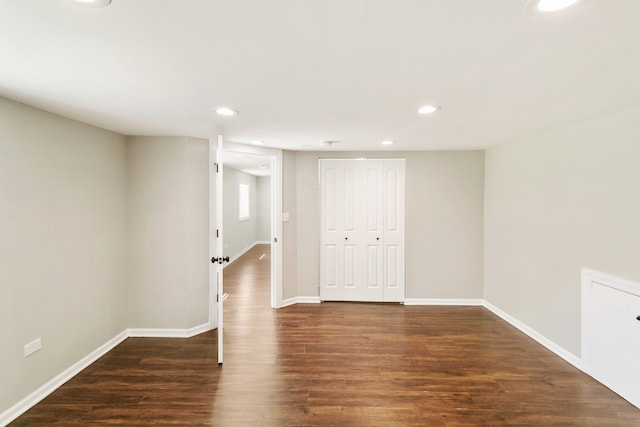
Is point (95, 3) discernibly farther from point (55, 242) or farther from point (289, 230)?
point (289, 230)

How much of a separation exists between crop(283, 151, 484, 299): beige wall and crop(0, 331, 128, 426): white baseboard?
2.14 metres

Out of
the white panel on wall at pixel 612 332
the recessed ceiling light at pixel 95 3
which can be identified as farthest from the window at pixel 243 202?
the recessed ceiling light at pixel 95 3

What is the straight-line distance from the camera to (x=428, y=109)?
7.50ft

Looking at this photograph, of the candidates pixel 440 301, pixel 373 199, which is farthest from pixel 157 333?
pixel 440 301

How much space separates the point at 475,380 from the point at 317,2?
2.93 meters

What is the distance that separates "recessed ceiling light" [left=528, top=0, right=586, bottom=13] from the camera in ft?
3.36

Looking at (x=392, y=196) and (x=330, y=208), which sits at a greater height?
(x=392, y=196)

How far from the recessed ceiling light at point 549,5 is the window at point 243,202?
8.31 metres

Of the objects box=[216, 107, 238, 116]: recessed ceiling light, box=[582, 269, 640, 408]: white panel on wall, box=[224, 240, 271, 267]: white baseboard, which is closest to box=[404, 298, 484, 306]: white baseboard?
box=[582, 269, 640, 408]: white panel on wall

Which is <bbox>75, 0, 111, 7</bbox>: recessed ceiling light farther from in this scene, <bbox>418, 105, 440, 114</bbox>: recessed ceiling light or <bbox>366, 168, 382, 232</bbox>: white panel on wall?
<bbox>366, 168, 382, 232</bbox>: white panel on wall

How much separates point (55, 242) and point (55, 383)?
3.72 ft

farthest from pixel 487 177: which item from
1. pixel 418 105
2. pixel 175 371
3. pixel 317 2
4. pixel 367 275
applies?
pixel 175 371

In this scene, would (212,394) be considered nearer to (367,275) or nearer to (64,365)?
(64,365)

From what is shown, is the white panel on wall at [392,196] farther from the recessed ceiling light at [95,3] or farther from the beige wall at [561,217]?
the recessed ceiling light at [95,3]
